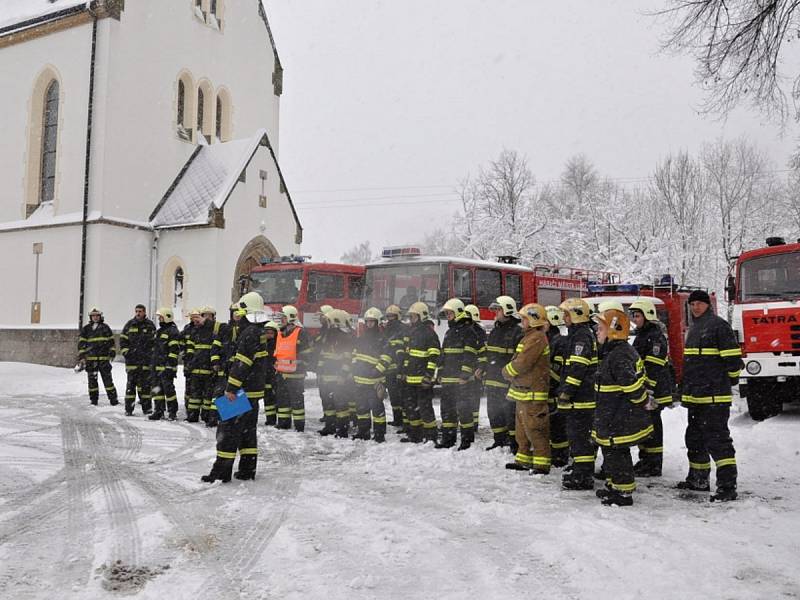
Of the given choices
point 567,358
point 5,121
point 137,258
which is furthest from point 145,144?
point 567,358

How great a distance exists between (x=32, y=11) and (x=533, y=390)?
25.3 meters

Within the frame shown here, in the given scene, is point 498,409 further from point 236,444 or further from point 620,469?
point 236,444

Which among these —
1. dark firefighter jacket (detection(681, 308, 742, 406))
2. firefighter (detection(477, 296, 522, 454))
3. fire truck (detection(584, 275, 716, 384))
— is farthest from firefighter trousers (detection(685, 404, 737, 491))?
fire truck (detection(584, 275, 716, 384))

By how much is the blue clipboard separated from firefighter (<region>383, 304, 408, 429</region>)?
302 cm

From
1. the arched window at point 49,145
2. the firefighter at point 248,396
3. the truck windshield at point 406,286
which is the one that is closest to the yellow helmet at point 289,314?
the firefighter at point 248,396

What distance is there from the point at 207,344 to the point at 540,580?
7.54 meters

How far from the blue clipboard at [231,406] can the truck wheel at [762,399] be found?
7.88 meters

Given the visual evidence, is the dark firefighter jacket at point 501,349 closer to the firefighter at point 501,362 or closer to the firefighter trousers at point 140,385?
the firefighter at point 501,362

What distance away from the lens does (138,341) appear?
11.6 m

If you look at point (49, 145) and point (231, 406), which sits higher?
point (49, 145)

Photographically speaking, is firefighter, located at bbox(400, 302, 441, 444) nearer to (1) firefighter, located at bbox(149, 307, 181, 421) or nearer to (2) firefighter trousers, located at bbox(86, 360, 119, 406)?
(1) firefighter, located at bbox(149, 307, 181, 421)

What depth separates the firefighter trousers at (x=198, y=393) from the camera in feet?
34.6

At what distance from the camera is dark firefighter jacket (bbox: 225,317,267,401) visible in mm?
6602

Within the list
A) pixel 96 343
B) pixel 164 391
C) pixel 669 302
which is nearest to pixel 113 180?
pixel 96 343
